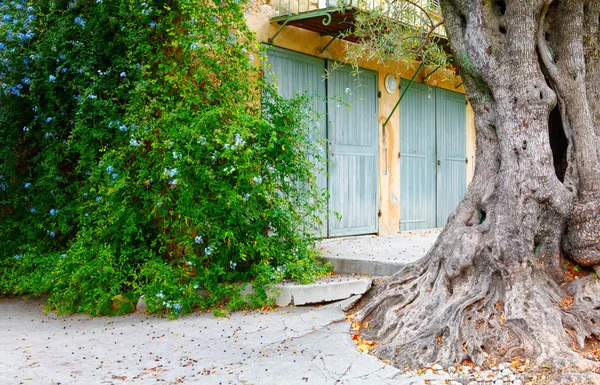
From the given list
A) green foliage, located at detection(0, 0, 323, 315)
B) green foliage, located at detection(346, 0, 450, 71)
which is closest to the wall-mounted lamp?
green foliage, located at detection(346, 0, 450, 71)

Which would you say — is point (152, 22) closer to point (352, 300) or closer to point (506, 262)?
point (352, 300)

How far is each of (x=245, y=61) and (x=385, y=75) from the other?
4.27 meters

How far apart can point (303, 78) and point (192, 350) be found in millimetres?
5159

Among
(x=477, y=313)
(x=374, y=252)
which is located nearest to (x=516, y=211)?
(x=477, y=313)

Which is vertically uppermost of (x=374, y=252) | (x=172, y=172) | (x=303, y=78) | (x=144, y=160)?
(x=303, y=78)

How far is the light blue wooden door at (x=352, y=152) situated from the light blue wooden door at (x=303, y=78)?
0.18 meters

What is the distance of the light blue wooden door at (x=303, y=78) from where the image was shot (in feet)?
29.0

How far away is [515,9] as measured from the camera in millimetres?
5305

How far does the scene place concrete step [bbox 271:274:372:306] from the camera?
21.2ft

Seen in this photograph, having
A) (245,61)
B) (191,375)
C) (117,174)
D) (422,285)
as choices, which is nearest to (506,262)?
(422,285)

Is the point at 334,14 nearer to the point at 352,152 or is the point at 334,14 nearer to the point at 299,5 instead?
the point at 299,5

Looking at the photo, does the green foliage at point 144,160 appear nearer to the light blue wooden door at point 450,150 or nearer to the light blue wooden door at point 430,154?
the light blue wooden door at point 430,154

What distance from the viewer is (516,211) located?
5.05m

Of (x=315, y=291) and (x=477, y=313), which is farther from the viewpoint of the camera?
(x=315, y=291)
